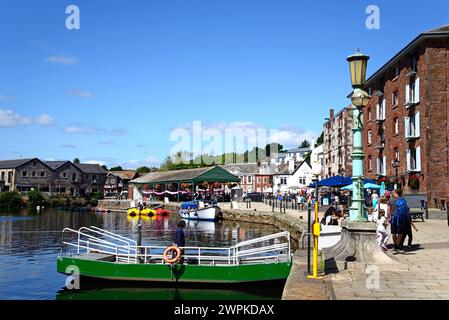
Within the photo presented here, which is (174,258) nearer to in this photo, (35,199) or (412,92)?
(412,92)

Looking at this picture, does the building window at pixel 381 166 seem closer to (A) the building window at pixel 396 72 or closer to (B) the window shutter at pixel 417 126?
(B) the window shutter at pixel 417 126

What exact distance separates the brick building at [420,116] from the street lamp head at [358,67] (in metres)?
23.2

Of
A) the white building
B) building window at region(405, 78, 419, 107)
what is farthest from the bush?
building window at region(405, 78, 419, 107)

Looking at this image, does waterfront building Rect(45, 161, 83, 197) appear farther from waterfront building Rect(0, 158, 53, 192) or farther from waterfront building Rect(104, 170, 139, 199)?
waterfront building Rect(104, 170, 139, 199)

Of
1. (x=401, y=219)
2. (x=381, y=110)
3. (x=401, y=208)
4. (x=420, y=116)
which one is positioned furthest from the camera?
(x=381, y=110)

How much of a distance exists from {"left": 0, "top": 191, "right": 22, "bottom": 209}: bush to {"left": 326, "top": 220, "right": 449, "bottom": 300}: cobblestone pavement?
7987 centimetres

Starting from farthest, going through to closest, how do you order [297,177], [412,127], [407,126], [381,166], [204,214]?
[297,177] < [204,214] < [381,166] < [407,126] < [412,127]

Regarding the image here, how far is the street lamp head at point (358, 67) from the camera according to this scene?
1151 centimetres

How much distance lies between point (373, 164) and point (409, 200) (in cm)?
1223

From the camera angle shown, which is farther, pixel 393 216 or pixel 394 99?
pixel 394 99

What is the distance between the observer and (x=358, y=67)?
11.6 metres

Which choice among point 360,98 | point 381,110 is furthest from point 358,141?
point 381,110

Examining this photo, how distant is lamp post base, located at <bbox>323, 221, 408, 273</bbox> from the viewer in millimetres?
10828

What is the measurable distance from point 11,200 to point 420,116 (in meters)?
72.8
